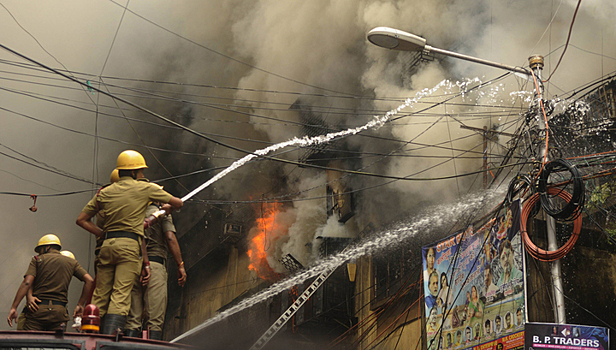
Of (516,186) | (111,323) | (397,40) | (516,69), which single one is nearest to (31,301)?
(111,323)

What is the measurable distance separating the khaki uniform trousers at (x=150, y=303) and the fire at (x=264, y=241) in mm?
27115

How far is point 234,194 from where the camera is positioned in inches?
1470

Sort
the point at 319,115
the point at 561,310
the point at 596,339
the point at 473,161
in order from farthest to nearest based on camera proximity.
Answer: the point at 319,115, the point at 473,161, the point at 561,310, the point at 596,339

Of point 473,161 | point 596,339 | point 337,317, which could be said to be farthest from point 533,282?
point 337,317

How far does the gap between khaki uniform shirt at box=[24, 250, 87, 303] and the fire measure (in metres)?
26.7

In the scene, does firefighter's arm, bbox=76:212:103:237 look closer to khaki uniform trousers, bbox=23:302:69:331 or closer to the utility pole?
khaki uniform trousers, bbox=23:302:69:331

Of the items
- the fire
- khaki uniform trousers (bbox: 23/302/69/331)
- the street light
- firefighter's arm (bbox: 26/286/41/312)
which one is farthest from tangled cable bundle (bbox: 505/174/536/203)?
the fire

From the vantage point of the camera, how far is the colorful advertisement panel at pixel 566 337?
793 centimetres

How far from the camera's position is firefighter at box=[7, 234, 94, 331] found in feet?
19.8

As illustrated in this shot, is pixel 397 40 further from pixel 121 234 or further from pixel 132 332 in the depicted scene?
pixel 132 332

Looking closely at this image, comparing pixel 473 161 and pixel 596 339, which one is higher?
pixel 473 161

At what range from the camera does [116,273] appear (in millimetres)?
5203

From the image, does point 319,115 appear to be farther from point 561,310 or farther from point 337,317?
point 561,310

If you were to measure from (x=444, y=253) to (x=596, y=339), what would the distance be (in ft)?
19.3
